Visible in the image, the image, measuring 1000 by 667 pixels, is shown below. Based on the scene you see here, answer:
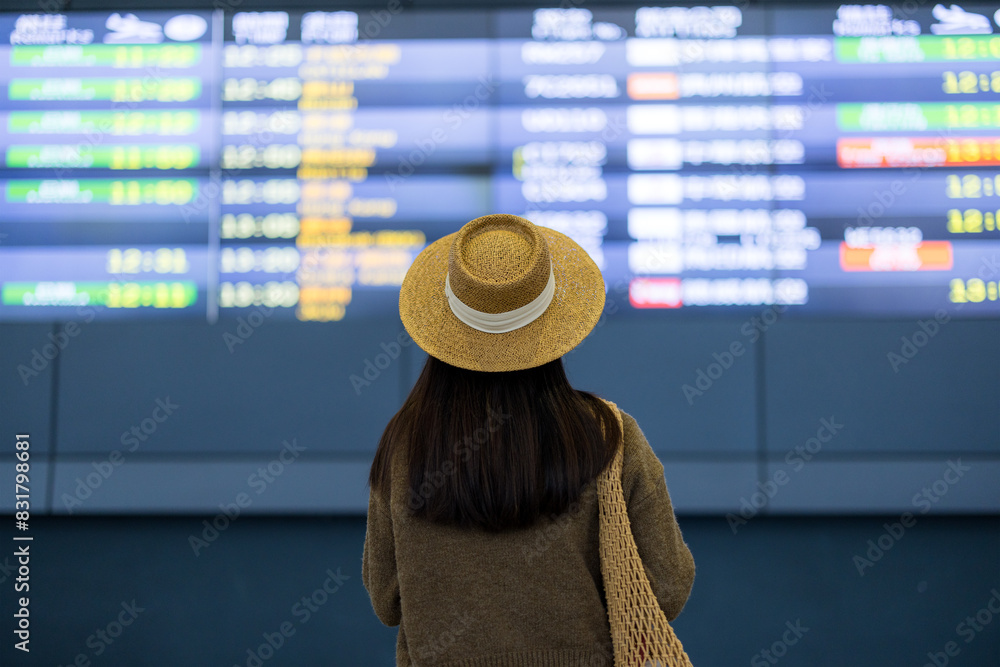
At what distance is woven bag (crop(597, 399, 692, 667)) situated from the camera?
1235mm

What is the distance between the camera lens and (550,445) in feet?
4.16

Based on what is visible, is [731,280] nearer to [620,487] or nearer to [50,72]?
[620,487]

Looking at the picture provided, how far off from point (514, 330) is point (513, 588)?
1.45 feet

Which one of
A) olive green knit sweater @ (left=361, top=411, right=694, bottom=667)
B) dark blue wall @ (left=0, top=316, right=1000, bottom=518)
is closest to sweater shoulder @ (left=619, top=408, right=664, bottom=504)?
olive green knit sweater @ (left=361, top=411, right=694, bottom=667)

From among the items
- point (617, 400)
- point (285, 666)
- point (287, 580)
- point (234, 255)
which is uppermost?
point (234, 255)

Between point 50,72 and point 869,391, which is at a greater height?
point 50,72

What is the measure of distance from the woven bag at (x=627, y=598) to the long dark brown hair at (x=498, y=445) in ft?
0.21

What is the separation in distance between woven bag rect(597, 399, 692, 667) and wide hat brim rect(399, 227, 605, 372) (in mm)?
248

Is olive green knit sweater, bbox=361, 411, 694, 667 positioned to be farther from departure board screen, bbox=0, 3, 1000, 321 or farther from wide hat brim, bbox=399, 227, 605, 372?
departure board screen, bbox=0, 3, 1000, 321

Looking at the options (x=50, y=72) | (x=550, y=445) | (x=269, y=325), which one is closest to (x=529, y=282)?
(x=550, y=445)

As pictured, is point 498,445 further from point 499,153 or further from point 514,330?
point 499,153

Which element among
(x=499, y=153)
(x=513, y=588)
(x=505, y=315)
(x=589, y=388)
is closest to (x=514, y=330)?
(x=505, y=315)

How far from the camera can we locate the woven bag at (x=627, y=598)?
1.24 m

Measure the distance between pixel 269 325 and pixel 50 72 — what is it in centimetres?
152
